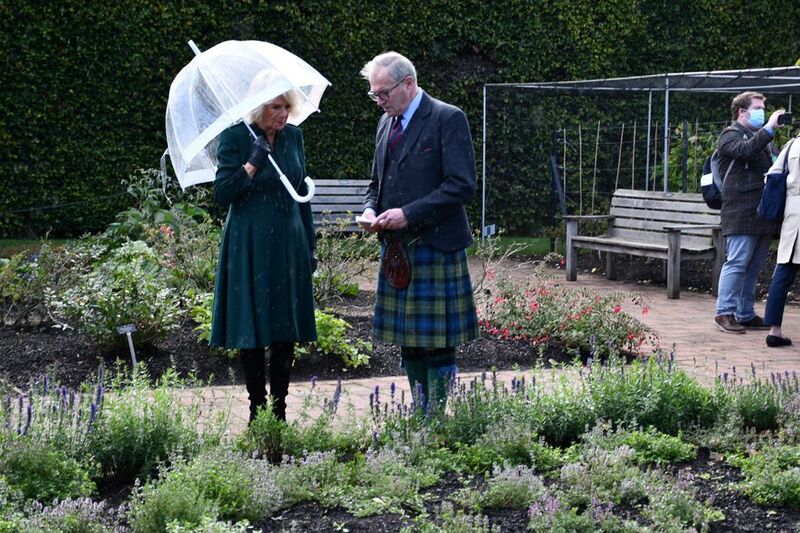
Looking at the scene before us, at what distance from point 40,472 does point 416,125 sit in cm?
223

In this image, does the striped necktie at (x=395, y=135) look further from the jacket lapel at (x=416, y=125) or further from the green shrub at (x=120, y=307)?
the green shrub at (x=120, y=307)

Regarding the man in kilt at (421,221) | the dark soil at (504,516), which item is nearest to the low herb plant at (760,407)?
the dark soil at (504,516)

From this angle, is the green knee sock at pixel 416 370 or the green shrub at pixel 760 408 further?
the green knee sock at pixel 416 370

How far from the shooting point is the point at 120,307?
22.6ft

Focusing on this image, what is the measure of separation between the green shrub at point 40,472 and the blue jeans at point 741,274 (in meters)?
6.09

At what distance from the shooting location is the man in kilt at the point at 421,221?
193 inches

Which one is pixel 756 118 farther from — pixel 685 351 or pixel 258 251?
pixel 258 251

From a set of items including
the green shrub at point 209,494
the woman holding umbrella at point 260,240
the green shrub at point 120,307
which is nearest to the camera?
the green shrub at point 209,494

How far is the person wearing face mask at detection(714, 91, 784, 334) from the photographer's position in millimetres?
8734

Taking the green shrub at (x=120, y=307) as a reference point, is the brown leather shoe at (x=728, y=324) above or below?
below

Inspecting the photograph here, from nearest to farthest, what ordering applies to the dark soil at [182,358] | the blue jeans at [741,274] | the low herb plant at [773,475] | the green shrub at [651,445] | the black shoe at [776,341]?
1. the low herb plant at [773,475]
2. the green shrub at [651,445]
3. the dark soil at [182,358]
4. the black shoe at [776,341]
5. the blue jeans at [741,274]

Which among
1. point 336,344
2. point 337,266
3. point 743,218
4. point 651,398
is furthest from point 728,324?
point 651,398

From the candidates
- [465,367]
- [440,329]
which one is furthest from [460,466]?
[465,367]

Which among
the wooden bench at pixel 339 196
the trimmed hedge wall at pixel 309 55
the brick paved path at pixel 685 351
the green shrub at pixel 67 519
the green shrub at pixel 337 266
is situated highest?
the trimmed hedge wall at pixel 309 55
